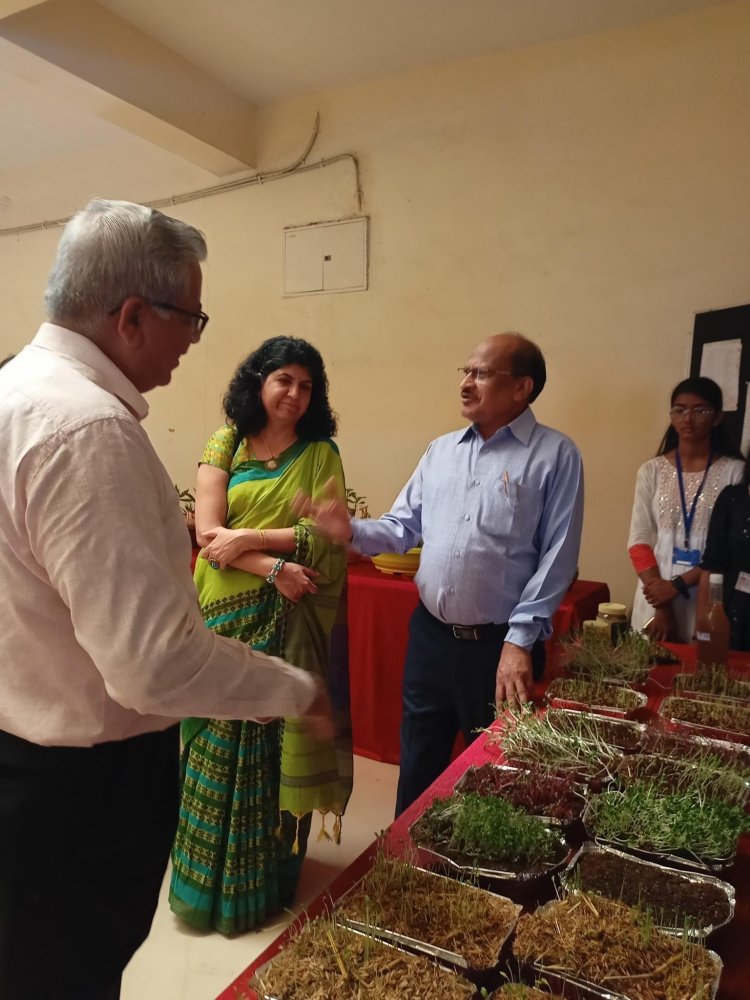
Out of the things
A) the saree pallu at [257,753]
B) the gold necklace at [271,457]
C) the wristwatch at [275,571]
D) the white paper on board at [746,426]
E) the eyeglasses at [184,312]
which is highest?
the eyeglasses at [184,312]

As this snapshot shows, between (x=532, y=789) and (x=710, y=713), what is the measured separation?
0.70 m

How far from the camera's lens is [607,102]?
3.59 metres

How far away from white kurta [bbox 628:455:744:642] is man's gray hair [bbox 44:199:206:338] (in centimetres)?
258

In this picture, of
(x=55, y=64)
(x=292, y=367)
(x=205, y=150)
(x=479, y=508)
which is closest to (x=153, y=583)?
(x=479, y=508)

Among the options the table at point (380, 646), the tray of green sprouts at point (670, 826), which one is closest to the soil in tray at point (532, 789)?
the tray of green sprouts at point (670, 826)

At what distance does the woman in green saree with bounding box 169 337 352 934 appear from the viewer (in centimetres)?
216

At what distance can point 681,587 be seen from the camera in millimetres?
2947

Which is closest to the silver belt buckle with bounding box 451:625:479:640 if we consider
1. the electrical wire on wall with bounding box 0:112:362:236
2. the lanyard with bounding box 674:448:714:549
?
the lanyard with bounding box 674:448:714:549

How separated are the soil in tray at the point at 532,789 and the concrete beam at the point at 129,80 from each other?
11.6ft

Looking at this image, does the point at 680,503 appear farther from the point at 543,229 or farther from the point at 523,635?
the point at 543,229

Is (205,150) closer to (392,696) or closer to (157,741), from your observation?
(392,696)

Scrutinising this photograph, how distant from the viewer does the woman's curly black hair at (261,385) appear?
7.72ft

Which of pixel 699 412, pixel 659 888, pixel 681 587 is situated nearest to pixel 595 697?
pixel 659 888

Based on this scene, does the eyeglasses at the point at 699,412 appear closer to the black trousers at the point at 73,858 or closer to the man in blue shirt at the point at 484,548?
the man in blue shirt at the point at 484,548
